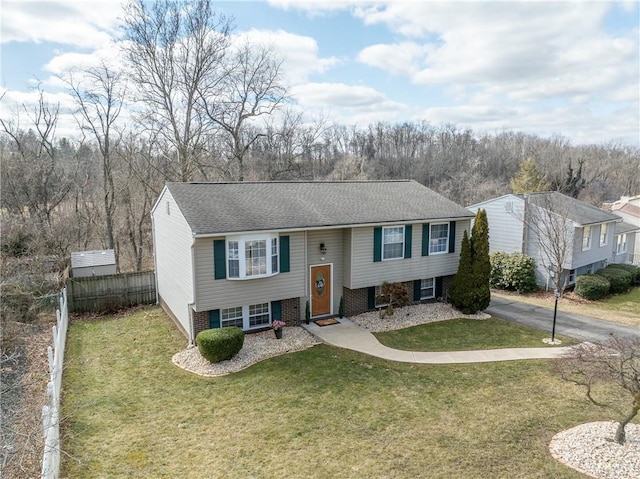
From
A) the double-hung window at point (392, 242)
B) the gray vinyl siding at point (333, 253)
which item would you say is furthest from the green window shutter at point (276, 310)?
the double-hung window at point (392, 242)

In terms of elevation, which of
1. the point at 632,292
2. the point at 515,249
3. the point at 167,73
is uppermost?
the point at 167,73

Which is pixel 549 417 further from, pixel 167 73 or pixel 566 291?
pixel 167 73

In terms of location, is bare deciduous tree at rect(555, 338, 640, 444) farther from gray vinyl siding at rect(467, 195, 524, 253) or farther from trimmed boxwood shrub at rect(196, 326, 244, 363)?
gray vinyl siding at rect(467, 195, 524, 253)

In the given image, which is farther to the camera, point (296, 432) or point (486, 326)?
point (486, 326)

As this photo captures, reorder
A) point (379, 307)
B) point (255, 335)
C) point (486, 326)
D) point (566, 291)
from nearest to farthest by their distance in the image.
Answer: point (255, 335) → point (486, 326) → point (379, 307) → point (566, 291)

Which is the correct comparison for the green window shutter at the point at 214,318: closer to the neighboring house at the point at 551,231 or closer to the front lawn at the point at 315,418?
the front lawn at the point at 315,418

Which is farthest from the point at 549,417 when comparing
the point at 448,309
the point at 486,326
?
the point at 448,309

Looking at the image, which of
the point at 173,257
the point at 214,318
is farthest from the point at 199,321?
the point at 173,257
